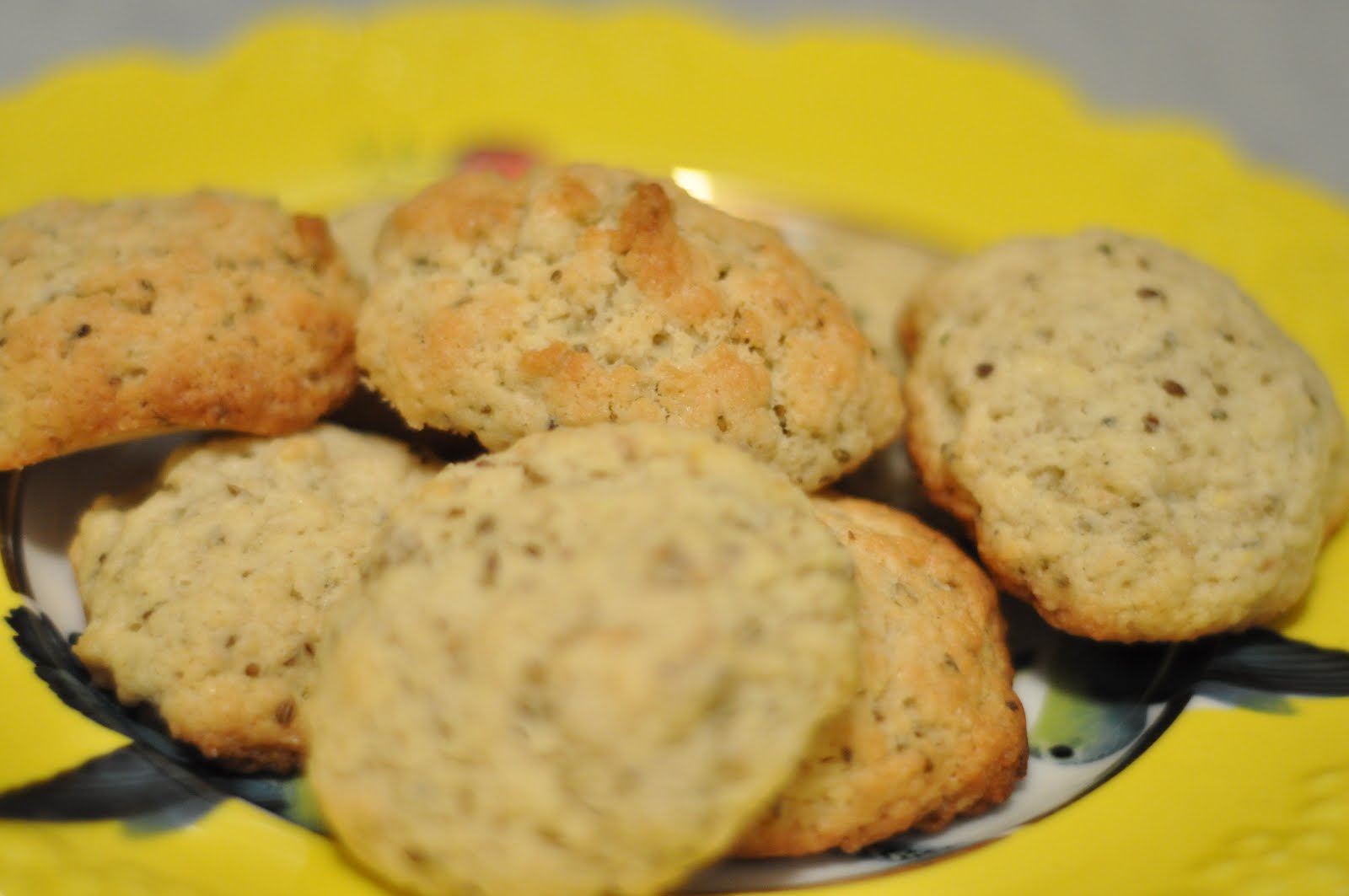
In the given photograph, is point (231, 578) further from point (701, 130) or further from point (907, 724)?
point (701, 130)

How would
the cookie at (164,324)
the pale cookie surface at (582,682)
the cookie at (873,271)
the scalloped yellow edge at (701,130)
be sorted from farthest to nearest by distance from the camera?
the scalloped yellow edge at (701,130)
the cookie at (873,271)
the cookie at (164,324)
the pale cookie surface at (582,682)

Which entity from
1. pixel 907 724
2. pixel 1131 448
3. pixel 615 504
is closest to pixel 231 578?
pixel 615 504

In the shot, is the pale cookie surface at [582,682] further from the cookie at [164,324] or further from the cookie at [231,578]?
the cookie at [164,324]

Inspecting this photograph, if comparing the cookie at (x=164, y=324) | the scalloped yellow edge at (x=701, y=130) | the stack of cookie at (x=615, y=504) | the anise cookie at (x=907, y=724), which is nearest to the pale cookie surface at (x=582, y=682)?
the stack of cookie at (x=615, y=504)

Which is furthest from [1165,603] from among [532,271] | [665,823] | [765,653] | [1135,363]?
[532,271]

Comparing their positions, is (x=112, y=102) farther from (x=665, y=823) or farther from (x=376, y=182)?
(x=665, y=823)

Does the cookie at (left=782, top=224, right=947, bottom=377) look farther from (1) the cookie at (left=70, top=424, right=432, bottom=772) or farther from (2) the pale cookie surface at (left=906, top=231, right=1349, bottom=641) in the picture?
(1) the cookie at (left=70, top=424, right=432, bottom=772)
